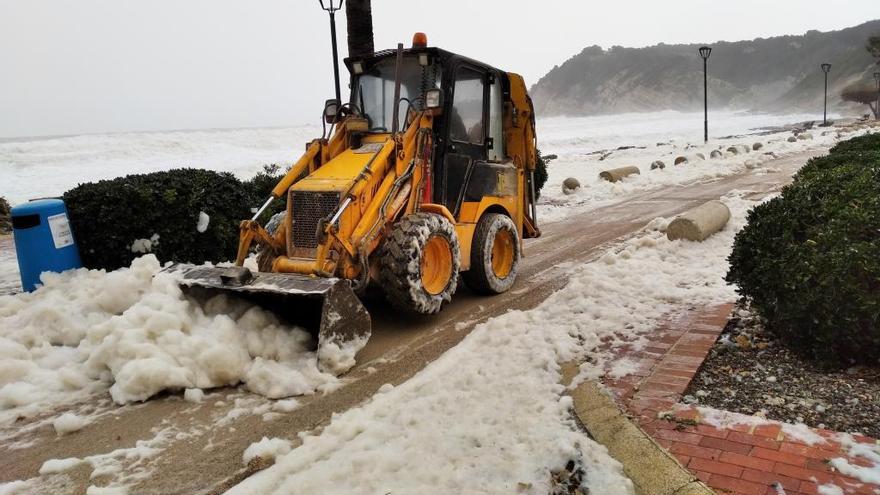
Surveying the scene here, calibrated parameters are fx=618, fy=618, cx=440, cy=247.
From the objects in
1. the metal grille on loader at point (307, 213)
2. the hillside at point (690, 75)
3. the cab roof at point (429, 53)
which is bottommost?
the metal grille on loader at point (307, 213)

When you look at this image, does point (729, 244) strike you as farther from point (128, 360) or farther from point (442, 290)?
point (128, 360)

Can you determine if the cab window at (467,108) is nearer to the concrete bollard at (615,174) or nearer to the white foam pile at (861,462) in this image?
the white foam pile at (861,462)

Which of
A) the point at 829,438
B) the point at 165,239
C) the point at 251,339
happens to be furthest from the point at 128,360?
the point at 829,438

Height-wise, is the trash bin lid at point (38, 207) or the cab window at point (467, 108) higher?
the cab window at point (467, 108)

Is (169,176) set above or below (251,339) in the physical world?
above

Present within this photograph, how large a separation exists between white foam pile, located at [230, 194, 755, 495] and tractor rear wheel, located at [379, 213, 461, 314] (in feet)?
1.84

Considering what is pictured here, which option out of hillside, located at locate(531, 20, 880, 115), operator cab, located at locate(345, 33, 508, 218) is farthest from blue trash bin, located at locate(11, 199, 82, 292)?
hillside, located at locate(531, 20, 880, 115)

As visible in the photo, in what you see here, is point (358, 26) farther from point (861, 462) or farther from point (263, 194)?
point (861, 462)

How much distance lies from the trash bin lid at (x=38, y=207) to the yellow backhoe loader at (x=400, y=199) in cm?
227

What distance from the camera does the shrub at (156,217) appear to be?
6.82 m

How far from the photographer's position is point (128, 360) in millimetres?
4309

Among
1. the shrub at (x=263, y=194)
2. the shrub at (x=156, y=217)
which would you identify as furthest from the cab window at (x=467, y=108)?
the shrub at (x=156, y=217)

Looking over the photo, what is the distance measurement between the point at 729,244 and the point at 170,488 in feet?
23.4

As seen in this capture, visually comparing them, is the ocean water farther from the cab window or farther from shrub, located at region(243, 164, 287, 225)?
the cab window
